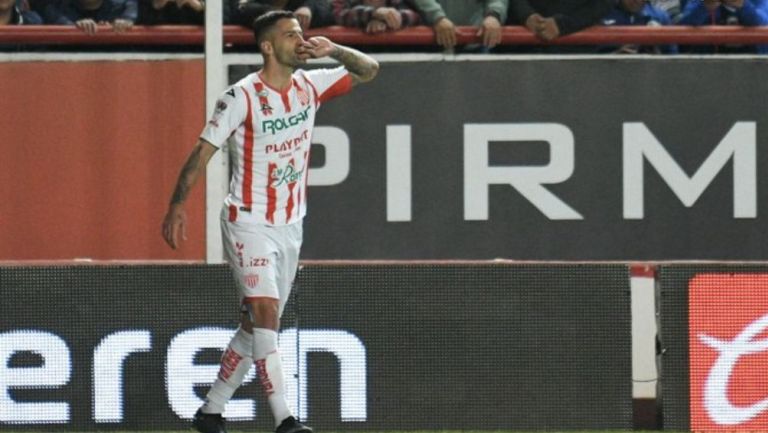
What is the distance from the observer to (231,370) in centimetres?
809

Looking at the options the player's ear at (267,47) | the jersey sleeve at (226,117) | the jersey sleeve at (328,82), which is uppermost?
the player's ear at (267,47)

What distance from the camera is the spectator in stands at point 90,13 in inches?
411

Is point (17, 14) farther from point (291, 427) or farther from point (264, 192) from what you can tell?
point (291, 427)

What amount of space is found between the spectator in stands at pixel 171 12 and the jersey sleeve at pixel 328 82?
8.06 feet

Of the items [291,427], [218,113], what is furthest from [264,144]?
[291,427]

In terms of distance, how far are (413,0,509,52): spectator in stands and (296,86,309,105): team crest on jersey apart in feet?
8.21

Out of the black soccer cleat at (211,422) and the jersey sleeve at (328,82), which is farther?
the jersey sleeve at (328,82)

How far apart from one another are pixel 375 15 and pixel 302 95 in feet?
8.26

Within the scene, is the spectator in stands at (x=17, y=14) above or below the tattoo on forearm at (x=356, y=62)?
above

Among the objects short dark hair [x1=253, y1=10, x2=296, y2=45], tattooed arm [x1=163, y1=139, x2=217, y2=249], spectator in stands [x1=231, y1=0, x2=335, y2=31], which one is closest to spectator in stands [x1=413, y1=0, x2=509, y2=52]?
spectator in stands [x1=231, y1=0, x2=335, y2=31]

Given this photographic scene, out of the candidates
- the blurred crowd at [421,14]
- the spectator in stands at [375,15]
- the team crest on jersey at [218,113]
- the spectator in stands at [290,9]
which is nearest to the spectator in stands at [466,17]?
the blurred crowd at [421,14]

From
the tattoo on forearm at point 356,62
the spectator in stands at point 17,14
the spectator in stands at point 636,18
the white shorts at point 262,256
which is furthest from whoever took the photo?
the spectator in stands at point 636,18

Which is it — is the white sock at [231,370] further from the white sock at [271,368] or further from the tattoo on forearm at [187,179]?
the tattoo on forearm at [187,179]

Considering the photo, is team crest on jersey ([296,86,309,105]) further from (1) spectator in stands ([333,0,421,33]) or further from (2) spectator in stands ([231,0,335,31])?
(1) spectator in stands ([333,0,421,33])
